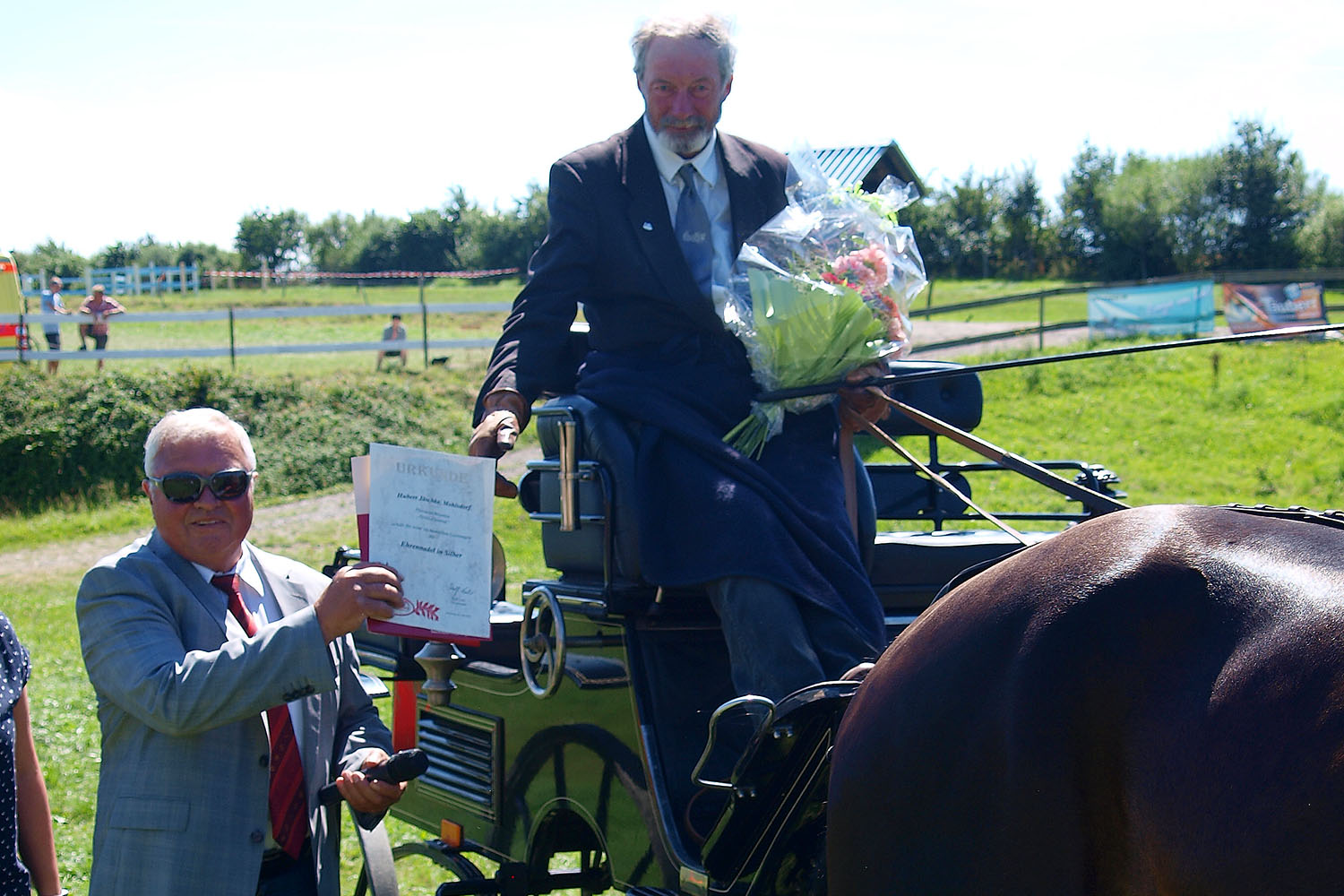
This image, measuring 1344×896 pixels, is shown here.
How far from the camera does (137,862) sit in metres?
2.33

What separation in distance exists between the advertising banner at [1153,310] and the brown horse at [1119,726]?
17287 mm

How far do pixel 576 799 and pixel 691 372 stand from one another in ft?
3.50

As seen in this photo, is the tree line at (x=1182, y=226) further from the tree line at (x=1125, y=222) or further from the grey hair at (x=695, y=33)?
the grey hair at (x=695, y=33)

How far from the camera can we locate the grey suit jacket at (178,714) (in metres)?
2.28

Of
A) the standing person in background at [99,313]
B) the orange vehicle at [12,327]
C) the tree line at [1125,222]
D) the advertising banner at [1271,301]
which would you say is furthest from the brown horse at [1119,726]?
the tree line at [1125,222]

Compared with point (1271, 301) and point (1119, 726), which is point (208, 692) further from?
point (1271, 301)

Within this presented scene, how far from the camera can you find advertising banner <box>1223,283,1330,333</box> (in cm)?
1855

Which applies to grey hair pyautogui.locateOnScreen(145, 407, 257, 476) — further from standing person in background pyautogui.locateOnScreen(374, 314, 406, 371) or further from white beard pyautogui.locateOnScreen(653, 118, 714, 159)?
standing person in background pyautogui.locateOnScreen(374, 314, 406, 371)

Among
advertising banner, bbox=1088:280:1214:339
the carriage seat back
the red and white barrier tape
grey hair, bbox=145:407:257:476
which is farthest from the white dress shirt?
the red and white barrier tape

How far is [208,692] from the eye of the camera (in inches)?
89.4

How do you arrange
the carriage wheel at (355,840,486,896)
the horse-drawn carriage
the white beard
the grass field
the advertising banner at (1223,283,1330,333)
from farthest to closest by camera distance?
the advertising banner at (1223,283,1330,333) → the grass field → the carriage wheel at (355,840,486,896) → the white beard → the horse-drawn carriage

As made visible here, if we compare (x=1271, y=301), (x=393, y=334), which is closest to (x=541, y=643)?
(x=393, y=334)

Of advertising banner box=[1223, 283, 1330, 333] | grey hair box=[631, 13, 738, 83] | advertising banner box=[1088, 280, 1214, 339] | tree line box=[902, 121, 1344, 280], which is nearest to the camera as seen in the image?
grey hair box=[631, 13, 738, 83]

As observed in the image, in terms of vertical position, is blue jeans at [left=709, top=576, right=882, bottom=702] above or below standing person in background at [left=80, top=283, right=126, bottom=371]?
below
